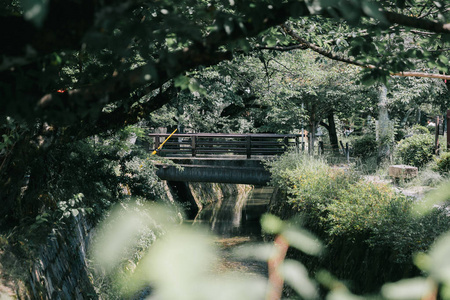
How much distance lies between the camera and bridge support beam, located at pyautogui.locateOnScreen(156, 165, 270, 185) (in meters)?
15.5

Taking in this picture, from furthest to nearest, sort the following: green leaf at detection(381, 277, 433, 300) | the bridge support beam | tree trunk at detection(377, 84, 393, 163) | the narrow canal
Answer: tree trunk at detection(377, 84, 393, 163) → the bridge support beam → the narrow canal → green leaf at detection(381, 277, 433, 300)

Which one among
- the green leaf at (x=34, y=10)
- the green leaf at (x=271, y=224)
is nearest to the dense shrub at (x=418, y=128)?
the green leaf at (x=271, y=224)

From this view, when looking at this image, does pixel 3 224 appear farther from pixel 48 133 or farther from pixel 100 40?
pixel 100 40

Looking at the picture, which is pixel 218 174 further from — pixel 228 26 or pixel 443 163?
pixel 228 26

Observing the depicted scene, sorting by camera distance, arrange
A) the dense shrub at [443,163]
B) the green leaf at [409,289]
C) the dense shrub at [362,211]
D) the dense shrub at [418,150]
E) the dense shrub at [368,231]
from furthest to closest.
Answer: the dense shrub at [418,150] → the dense shrub at [443,163] → the dense shrub at [362,211] → the dense shrub at [368,231] → the green leaf at [409,289]

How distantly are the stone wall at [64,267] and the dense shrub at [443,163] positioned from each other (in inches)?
414

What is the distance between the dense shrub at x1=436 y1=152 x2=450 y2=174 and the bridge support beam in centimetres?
566

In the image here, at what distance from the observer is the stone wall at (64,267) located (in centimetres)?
582

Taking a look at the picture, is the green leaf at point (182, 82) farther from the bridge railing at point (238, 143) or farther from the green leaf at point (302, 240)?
the bridge railing at point (238, 143)

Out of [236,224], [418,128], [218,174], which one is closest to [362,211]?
[218,174]

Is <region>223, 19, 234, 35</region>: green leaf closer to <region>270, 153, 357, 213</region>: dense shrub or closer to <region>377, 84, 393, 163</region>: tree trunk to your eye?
<region>270, 153, 357, 213</region>: dense shrub

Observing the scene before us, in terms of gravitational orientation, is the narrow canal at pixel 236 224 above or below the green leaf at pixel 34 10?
below

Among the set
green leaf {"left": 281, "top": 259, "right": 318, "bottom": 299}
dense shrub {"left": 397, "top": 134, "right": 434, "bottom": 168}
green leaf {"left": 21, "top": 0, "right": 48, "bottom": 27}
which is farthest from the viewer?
dense shrub {"left": 397, "top": 134, "right": 434, "bottom": 168}

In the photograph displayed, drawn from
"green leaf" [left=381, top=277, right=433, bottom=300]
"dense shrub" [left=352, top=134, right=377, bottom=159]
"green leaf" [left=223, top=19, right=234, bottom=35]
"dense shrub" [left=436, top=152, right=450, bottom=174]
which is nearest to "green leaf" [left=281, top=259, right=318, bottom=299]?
"green leaf" [left=381, top=277, right=433, bottom=300]
